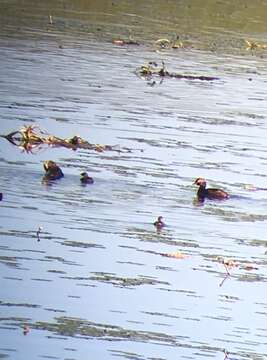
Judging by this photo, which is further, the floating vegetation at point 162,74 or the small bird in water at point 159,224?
the floating vegetation at point 162,74

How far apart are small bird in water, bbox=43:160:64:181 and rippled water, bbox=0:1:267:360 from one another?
0.09 metres

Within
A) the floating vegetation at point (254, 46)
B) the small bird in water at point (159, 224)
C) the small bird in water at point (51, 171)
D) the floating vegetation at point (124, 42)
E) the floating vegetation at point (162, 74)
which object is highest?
the floating vegetation at point (254, 46)

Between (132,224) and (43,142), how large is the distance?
439cm

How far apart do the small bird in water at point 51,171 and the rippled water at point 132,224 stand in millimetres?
95

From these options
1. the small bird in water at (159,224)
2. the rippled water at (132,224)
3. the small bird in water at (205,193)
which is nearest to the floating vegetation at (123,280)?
the rippled water at (132,224)

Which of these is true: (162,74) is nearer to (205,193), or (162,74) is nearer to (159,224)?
(205,193)

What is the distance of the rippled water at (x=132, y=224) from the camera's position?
429 inches

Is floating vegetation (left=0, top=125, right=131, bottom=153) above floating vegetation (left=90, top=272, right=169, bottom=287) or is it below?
above

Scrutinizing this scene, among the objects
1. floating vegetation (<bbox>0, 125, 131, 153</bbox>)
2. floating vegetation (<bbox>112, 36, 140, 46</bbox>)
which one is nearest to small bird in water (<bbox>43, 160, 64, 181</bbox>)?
floating vegetation (<bbox>0, 125, 131, 153</bbox>)

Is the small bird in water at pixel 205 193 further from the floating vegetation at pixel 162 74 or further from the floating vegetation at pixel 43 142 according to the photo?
the floating vegetation at pixel 162 74

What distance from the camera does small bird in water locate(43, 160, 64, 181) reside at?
16.2m

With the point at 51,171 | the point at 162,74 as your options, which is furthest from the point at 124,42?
the point at 51,171

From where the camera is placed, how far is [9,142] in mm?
18422

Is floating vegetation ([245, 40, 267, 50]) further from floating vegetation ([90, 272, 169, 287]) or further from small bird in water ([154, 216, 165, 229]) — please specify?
floating vegetation ([90, 272, 169, 287])
